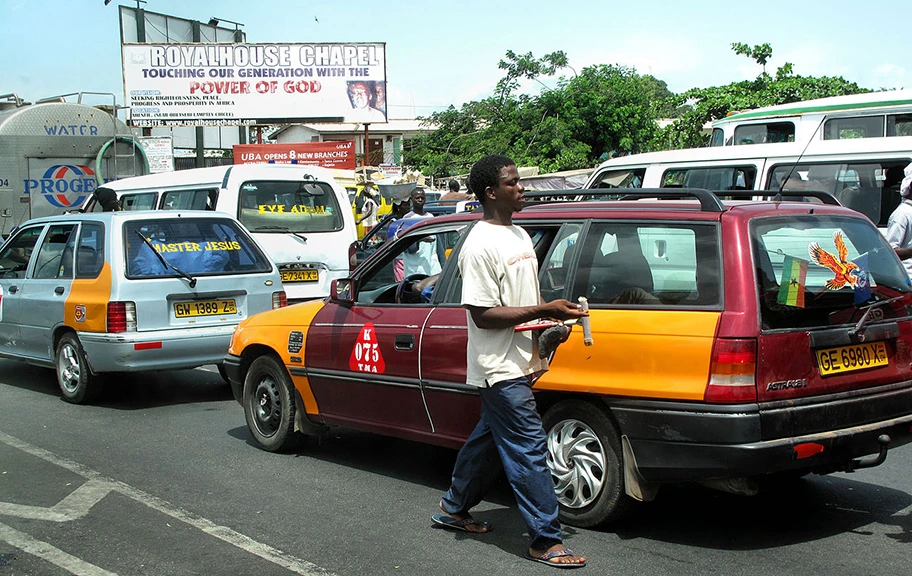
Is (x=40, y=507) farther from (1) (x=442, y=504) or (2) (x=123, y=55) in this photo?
(2) (x=123, y=55)

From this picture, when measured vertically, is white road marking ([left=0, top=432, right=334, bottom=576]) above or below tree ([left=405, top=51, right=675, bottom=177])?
below

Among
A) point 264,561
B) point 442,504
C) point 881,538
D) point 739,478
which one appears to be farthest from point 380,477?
point 881,538

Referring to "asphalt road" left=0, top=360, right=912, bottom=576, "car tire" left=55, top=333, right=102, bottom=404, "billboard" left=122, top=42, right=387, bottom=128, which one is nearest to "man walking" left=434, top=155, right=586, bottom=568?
"asphalt road" left=0, top=360, right=912, bottom=576

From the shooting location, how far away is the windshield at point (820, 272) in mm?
4484

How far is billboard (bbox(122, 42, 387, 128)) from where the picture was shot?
99.6 ft

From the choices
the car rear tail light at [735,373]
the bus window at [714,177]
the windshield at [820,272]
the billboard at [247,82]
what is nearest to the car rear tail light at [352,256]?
the bus window at [714,177]

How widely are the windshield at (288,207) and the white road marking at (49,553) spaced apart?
6.61m

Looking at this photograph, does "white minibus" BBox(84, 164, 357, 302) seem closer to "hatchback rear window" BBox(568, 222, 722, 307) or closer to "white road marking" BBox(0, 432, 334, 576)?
"white road marking" BBox(0, 432, 334, 576)

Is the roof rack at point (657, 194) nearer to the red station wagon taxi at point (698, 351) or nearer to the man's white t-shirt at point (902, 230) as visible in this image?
the red station wagon taxi at point (698, 351)

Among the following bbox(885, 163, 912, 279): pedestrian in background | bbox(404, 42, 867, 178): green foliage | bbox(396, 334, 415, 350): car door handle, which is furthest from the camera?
bbox(404, 42, 867, 178): green foliage

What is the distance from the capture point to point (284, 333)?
6.55 m

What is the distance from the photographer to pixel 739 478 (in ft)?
14.4

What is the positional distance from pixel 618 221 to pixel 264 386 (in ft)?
9.74

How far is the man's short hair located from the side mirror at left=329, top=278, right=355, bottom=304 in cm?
187
